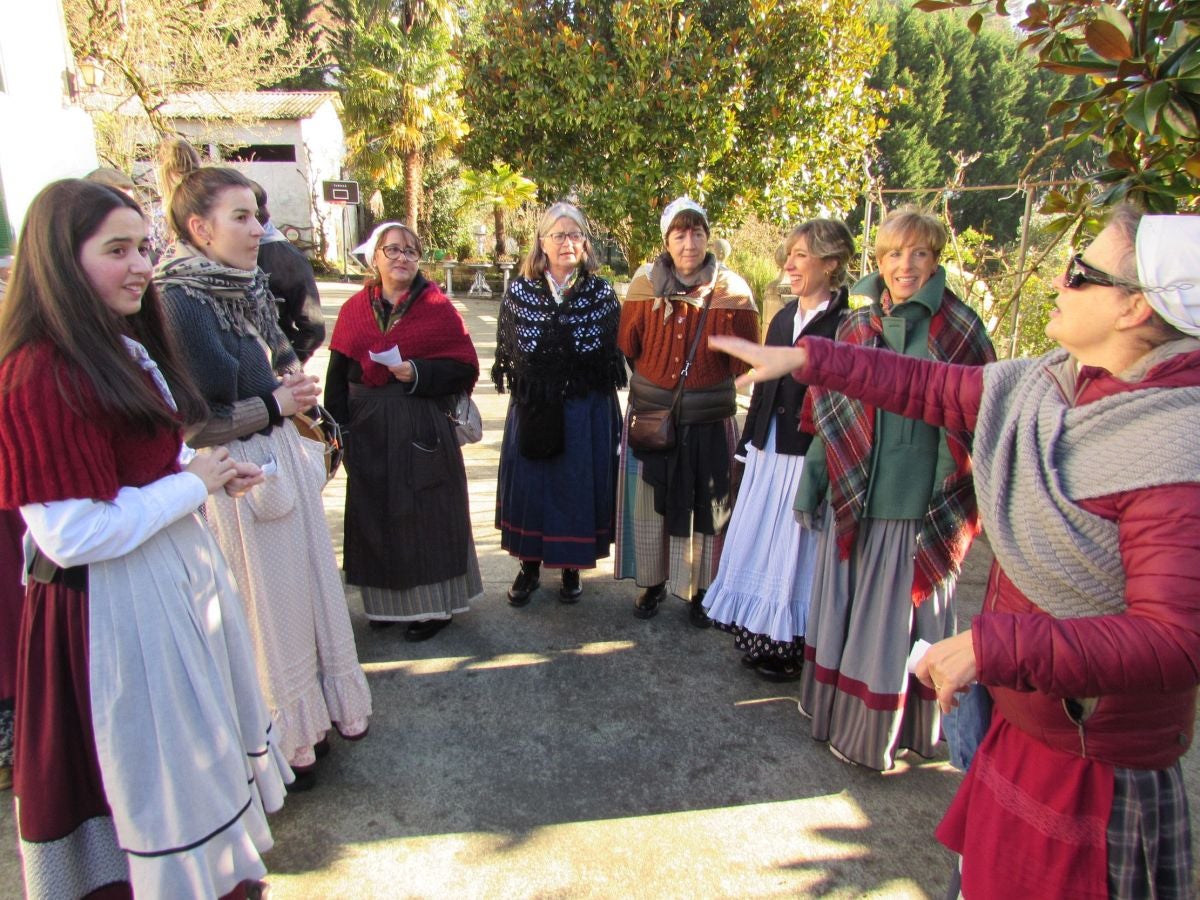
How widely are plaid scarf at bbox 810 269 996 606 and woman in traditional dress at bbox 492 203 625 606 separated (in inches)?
A: 53.0

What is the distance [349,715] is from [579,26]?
20.5 feet

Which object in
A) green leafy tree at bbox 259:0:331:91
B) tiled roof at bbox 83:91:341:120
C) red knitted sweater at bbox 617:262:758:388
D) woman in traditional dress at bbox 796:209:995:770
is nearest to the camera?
woman in traditional dress at bbox 796:209:995:770

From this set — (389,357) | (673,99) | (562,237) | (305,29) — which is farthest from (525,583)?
(305,29)

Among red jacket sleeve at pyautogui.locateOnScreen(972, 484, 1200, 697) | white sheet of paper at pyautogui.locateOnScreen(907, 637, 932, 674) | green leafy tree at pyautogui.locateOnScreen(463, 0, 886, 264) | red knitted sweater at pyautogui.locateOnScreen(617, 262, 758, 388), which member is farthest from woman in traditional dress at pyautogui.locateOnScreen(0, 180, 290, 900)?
green leafy tree at pyautogui.locateOnScreen(463, 0, 886, 264)

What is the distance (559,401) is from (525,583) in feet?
3.34

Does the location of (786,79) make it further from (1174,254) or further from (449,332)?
(1174,254)

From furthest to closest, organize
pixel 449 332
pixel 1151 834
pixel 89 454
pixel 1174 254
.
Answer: pixel 449 332
pixel 89 454
pixel 1151 834
pixel 1174 254

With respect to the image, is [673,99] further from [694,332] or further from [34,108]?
[34,108]

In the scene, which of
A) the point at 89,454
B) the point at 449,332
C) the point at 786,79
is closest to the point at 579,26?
the point at 786,79

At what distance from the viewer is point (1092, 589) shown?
4.32 ft

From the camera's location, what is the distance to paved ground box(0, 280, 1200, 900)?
7.48 feet

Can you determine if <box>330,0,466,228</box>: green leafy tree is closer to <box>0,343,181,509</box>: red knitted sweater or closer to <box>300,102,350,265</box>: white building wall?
<box>300,102,350,265</box>: white building wall

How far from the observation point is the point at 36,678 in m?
1.69

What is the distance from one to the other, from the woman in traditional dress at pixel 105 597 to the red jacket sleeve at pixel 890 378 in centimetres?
149
